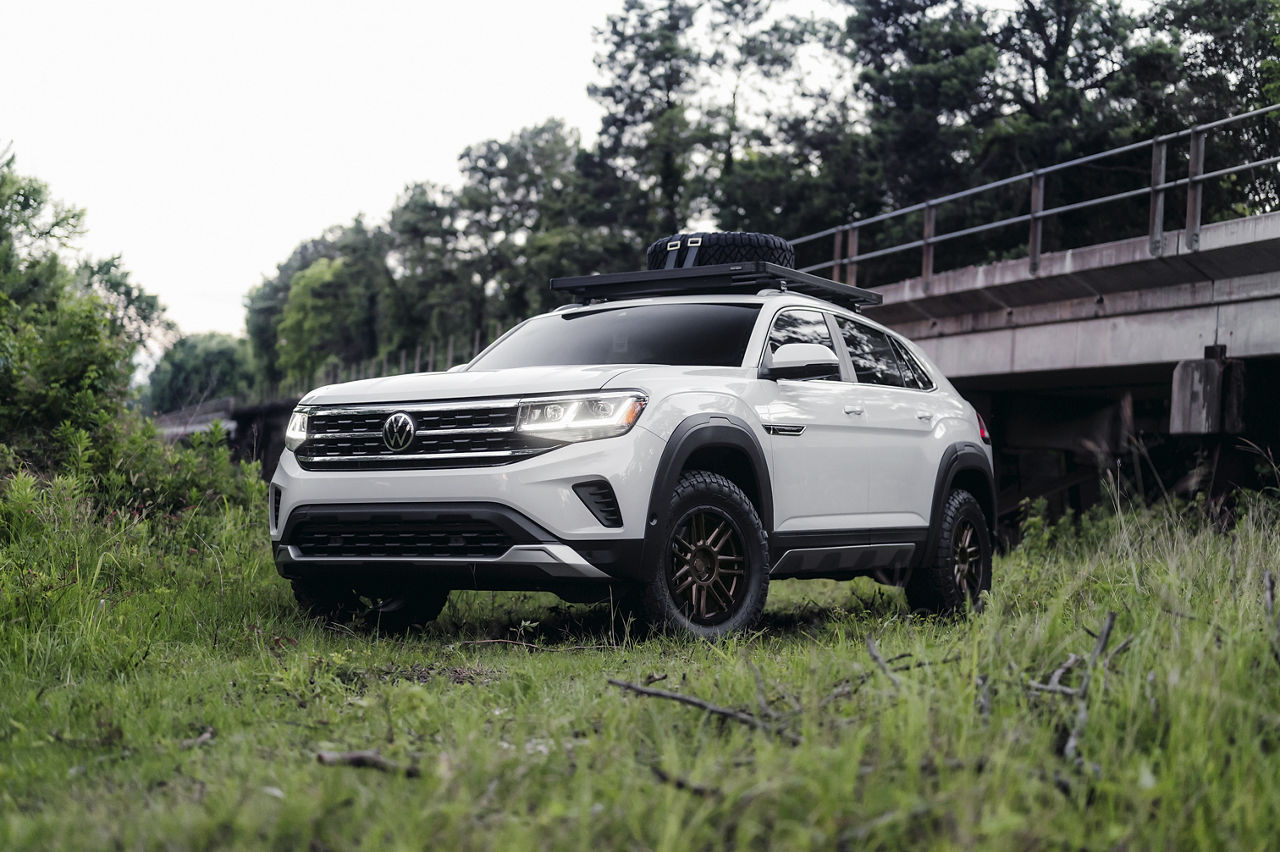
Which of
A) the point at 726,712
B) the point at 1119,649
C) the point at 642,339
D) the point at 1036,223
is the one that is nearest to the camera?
the point at 726,712

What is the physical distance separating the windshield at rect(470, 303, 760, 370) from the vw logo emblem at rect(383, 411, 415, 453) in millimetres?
1044

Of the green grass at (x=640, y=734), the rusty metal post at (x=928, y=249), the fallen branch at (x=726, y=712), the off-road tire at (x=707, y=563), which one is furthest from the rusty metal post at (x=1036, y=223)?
the fallen branch at (x=726, y=712)

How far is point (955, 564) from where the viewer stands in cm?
766

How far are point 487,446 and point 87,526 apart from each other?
2765mm

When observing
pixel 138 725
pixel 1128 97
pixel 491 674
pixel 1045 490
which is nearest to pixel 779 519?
pixel 491 674

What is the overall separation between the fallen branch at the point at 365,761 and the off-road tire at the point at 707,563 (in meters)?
2.42

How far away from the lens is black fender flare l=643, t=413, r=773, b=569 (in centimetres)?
545

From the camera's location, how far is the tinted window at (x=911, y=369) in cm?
786

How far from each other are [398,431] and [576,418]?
82cm

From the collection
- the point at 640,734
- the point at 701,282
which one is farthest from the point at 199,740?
the point at 701,282

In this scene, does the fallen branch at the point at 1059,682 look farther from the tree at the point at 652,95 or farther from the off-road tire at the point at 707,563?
the tree at the point at 652,95

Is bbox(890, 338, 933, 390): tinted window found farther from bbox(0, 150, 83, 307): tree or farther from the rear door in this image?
bbox(0, 150, 83, 307): tree

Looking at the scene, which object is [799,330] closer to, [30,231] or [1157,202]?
[1157,202]

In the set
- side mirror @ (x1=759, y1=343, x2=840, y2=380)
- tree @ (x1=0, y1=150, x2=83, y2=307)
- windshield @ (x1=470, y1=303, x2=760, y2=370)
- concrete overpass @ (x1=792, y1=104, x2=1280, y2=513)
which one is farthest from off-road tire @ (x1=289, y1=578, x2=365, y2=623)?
tree @ (x1=0, y1=150, x2=83, y2=307)
